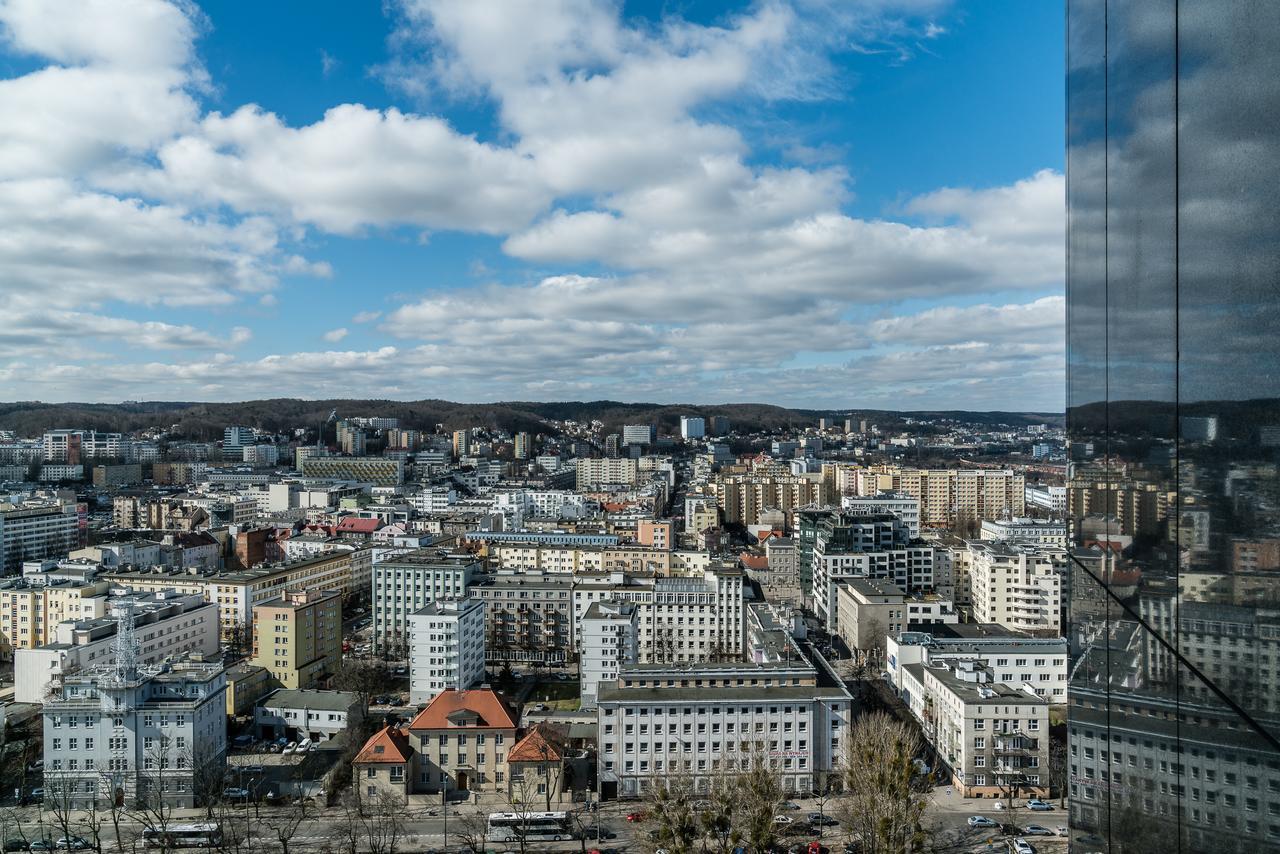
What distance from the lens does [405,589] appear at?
64.4 feet

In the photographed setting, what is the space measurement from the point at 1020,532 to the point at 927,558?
5.42 metres

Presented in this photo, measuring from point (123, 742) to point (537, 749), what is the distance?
607 centimetres

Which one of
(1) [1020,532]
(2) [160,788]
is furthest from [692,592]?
(1) [1020,532]

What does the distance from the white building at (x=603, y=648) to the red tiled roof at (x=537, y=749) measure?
3001mm

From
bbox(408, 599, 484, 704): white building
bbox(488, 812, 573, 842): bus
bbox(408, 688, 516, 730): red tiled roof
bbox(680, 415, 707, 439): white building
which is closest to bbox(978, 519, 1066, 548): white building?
bbox(408, 599, 484, 704): white building

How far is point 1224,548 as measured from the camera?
3.41 feet

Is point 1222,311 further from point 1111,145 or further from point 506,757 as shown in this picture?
point 506,757

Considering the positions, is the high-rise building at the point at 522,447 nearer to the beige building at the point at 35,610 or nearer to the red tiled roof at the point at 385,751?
the beige building at the point at 35,610

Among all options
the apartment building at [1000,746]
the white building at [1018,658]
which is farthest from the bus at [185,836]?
the white building at [1018,658]

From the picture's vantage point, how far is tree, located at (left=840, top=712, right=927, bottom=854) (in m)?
9.31

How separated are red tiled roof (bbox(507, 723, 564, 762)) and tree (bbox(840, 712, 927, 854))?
4263 mm

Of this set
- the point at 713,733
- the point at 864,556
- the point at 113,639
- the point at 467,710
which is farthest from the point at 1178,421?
the point at 864,556

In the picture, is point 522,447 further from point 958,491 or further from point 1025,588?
point 1025,588

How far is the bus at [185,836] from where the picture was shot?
33.9ft
